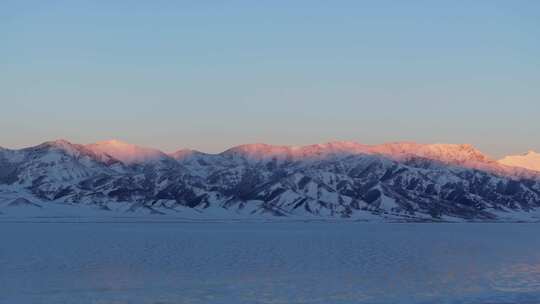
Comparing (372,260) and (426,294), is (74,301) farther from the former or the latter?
(372,260)

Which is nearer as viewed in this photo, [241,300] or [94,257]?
[241,300]

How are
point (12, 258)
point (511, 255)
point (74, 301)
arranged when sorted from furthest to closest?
point (511, 255) < point (12, 258) < point (74, 301)

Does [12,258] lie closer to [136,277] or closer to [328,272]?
[136,277]

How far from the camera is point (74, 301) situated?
159ft

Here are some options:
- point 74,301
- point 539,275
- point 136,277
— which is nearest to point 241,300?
point 74,301

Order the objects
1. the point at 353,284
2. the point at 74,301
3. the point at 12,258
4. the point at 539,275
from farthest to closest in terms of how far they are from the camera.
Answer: the point at 12,258
the point at 539,275
the point at 353,284
the point at 74,301

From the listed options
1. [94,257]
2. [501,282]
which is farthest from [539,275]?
[94,257]

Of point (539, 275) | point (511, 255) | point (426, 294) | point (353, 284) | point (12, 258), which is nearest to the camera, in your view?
point (426, 294)

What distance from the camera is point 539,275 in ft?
214

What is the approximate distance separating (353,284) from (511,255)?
3921 cm

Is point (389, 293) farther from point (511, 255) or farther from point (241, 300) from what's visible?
point (511, 255)

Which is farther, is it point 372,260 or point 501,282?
point 372,260

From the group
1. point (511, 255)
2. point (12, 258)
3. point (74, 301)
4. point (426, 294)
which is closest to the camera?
point (74, 301)

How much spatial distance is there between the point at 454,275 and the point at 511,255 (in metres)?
27.3
